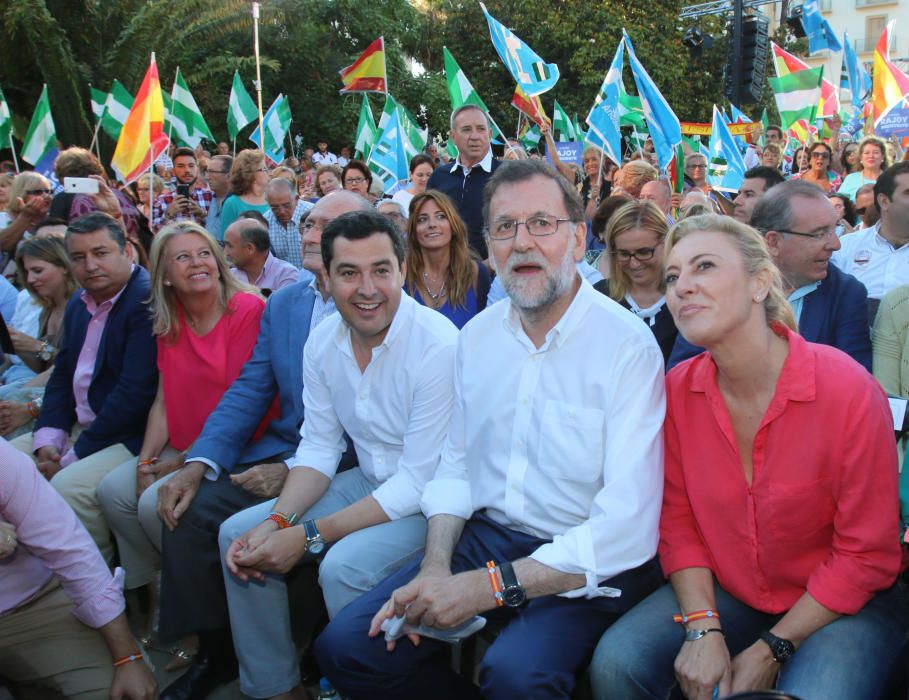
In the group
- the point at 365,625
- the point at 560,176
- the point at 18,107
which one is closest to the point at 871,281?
the point at 560,176

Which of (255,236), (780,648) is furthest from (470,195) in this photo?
(780,648)

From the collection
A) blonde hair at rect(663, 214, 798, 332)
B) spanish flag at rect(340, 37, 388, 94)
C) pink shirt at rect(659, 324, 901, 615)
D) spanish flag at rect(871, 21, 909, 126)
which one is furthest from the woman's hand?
spanish flag at rect(340, 37, 388, 94)

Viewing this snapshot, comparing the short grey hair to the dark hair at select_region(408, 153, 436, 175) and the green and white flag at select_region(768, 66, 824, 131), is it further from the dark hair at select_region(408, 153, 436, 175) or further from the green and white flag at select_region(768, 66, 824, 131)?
the green and white flag at select_region(768, 66, 824, 131)

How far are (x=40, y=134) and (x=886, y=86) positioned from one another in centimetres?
1044

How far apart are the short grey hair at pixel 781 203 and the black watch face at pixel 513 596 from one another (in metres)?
2.06

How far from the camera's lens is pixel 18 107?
1959 cm

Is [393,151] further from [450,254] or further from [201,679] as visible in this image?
[201,679]

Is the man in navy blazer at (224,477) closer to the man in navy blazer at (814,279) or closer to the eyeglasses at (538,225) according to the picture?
the eyeglasses at (538,225)

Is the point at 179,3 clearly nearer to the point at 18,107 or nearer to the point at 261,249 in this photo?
the point at 18,107

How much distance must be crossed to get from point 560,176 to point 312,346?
1.28m

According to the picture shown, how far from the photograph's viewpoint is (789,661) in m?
2.15

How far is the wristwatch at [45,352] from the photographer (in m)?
4.95

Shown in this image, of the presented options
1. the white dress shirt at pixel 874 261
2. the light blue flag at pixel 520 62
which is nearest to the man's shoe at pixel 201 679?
the white dress shirt at pixel 874 261

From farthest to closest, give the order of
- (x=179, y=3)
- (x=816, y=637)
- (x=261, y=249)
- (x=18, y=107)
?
(x=179, y=3), (x=18, y=107), (x=261, y=249), (x=816, y=637)
